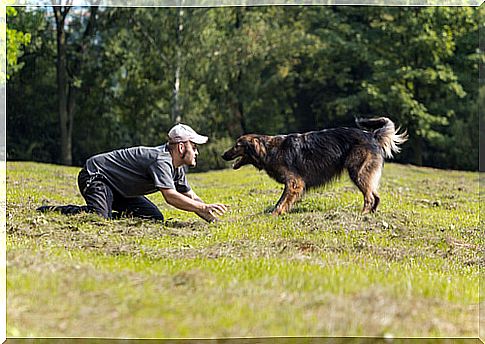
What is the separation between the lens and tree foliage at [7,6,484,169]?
19438 millimetres

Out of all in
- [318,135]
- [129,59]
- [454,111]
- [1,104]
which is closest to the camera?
[1,104]

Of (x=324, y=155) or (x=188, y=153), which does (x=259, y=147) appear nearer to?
(x=324, y=155)

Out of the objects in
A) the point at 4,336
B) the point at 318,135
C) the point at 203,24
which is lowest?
the point at 4,336

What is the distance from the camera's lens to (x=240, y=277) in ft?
14.9

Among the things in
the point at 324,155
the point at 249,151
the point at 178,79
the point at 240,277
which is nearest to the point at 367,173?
the point at 324,155

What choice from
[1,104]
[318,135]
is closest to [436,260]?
[318,135]

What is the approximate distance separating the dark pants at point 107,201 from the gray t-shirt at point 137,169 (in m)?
0.09

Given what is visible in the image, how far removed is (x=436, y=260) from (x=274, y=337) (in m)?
2.14

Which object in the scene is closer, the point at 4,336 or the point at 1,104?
the point at 4,336

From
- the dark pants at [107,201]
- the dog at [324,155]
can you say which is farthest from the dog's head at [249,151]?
the dark pants at [107,201]

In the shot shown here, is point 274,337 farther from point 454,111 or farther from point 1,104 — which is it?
point 454,111

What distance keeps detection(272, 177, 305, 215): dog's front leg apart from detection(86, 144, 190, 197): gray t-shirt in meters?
1.28

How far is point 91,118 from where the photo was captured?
21.3 m

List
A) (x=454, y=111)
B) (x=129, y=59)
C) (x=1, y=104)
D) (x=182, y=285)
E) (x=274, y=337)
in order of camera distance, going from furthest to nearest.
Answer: (x=129, y=59), (x=454, y=111), (x=1, y=104), (x=182, y=285), (x=274, y=337)
